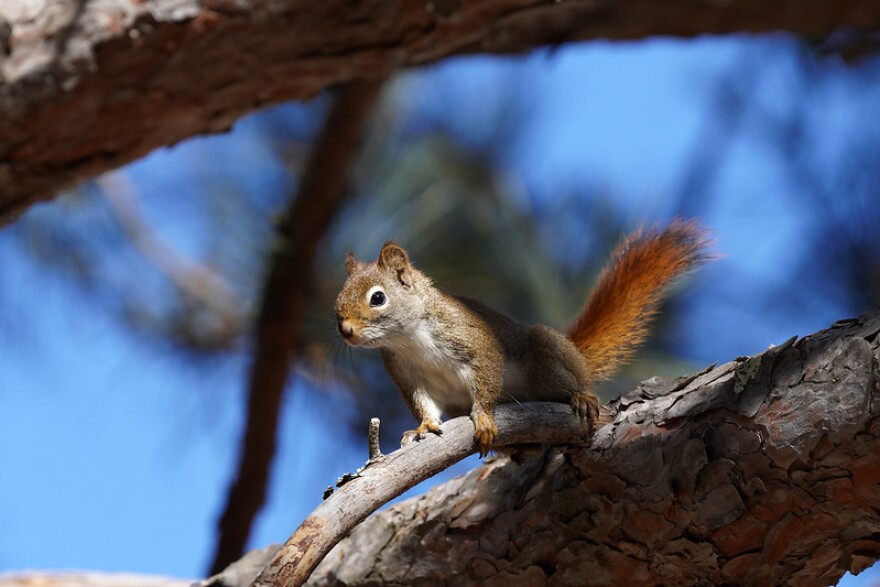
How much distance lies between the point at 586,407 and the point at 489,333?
261 mm

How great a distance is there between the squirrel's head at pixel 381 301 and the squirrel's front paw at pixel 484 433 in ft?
0.89

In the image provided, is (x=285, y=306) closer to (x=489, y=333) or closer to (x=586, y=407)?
(x=489, y=333)

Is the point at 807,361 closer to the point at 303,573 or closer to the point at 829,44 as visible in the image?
the point at 303,573

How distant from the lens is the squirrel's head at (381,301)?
162 centimetres

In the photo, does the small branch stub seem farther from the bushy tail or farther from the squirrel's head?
the bushy tail

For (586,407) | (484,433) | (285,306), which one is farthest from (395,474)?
(285,306)

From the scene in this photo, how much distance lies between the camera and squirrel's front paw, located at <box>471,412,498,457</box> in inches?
55.2

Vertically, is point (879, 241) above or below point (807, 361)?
above

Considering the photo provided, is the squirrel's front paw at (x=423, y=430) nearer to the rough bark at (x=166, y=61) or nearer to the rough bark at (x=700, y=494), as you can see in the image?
the rough bark at (x=700, y=494)

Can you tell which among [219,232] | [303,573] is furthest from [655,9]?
[303,573]

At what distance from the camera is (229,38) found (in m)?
1.95

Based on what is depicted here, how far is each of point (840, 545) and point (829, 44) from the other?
5.55 ft

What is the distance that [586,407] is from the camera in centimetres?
149

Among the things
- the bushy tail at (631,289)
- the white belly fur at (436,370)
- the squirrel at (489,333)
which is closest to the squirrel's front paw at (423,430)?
the squirrel at (489,333)
